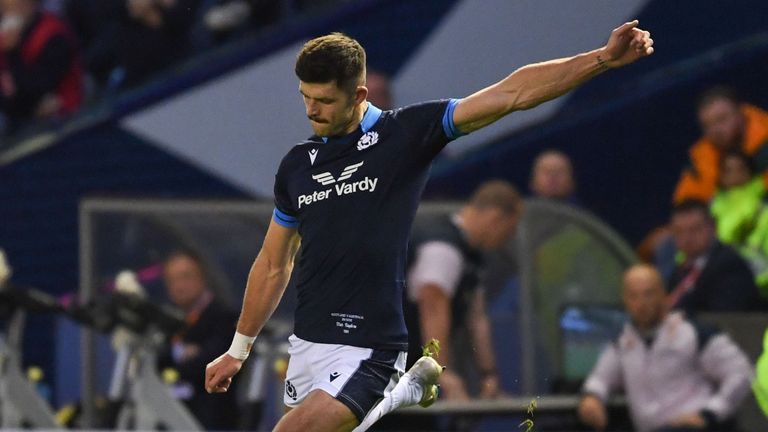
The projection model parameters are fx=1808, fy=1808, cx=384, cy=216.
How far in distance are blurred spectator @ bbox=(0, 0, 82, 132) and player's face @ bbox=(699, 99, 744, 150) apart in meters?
5.09

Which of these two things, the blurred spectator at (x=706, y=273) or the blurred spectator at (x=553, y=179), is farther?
the blurred spectator at (x=553, y=179)

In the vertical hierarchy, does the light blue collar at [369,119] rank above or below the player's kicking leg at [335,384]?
above

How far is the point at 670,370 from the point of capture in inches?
408

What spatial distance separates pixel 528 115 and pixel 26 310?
12.0ft

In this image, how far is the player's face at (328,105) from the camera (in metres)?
6.26

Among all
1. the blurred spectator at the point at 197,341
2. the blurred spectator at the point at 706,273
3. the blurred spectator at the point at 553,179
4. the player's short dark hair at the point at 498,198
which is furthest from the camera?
the blurred spectator at the point at 553,179

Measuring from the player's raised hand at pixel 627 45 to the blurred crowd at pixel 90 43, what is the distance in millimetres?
7586

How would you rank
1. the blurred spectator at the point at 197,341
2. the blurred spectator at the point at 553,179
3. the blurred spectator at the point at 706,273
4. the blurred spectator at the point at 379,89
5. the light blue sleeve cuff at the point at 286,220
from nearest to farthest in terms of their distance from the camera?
the light blue sleeve cuff at the point at 286,220, the blurred spectator at the point at 706,273, the blurred spectator at the point at 197,341, the blurred spectator at the point at 553,179, the blurred spectator at the point at 379,89

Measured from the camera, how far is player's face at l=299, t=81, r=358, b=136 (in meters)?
6.26

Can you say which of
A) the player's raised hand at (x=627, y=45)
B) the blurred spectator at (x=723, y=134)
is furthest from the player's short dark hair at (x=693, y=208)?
the player's raised hand at (x=627, y=45)

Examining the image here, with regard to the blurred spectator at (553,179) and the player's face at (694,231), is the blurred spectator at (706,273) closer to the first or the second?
the player's face at (694,231)

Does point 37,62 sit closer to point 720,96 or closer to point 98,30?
point 98,30

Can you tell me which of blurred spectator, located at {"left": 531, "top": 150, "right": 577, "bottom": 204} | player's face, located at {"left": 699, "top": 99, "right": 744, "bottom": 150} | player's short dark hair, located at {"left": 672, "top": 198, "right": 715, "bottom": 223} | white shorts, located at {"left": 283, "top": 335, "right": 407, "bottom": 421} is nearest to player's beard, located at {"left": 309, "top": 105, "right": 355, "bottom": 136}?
white shorts, located at {"left": 283, "top": 335, "right": 407, "bottom": 421}

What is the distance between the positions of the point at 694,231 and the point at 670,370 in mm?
912
